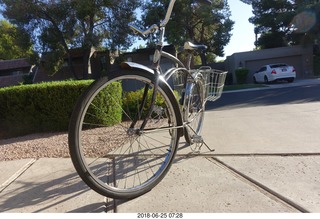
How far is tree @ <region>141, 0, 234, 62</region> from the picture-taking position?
27750 mm

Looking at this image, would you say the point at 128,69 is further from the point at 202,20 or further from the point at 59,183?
the point at 202,20

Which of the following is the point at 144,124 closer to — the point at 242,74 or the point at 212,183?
the point at 212,183

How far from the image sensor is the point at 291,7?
29.1 m

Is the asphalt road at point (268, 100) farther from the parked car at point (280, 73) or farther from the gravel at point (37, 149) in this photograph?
the parked car at point (280, 73)

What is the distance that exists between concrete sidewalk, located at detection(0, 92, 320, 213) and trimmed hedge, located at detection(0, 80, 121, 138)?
2314 mm

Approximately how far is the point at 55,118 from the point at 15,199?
139 inches

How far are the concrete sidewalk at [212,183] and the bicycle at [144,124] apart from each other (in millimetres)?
205

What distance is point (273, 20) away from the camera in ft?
97.3

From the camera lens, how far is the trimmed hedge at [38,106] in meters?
5.79

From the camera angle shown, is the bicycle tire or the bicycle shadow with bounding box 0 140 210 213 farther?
the bicycle tire

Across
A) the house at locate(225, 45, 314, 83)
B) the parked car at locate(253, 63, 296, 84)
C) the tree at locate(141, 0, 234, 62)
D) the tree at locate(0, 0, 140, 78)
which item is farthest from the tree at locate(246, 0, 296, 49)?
the tree at locate(0, 0, 140, 78)

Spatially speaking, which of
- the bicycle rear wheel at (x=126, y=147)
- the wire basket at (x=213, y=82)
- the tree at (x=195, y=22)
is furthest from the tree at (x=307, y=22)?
the bicycle rear wheel at (x=126, y=147)

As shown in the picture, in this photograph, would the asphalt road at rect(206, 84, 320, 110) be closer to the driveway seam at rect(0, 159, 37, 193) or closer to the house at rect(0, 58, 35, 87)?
the driveway seam at rect(0, 159, 37, 193)

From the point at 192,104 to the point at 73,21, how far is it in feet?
67.6
